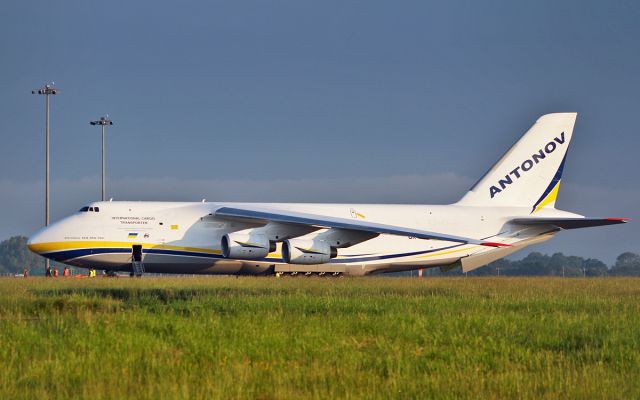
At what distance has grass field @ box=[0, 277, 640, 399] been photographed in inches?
415

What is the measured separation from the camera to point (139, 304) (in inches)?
824

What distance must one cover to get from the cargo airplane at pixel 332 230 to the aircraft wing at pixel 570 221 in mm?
48

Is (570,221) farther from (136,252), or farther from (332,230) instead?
(136,252)

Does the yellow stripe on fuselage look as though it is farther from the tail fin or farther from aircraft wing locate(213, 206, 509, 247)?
the tail fin

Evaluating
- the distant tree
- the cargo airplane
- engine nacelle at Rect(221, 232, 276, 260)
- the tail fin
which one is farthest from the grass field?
the distant tree

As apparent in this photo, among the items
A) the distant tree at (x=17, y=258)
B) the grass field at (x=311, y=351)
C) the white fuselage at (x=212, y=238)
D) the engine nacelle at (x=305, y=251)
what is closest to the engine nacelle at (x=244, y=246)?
the engine nacelle at (x=305, y=251)

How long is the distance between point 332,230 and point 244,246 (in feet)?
13.0

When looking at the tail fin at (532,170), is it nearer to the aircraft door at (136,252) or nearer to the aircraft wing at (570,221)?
the aircraft wing at (570,221)

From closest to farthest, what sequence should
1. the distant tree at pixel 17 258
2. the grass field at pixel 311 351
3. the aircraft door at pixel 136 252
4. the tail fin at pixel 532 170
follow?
the grass field at pixel 311 351 → the aircraft door at pixel 136 252 → the tail fin at pixel 532 170 → the distant tree at pixel 17 258

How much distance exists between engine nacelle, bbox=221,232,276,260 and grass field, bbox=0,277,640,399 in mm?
13350

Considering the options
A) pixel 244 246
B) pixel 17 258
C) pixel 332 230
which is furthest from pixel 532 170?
pixel 17 258

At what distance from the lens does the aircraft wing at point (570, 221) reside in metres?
36.5

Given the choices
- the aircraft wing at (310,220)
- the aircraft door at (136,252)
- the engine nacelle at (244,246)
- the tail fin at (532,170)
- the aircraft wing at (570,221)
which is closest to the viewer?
the aircraft wing at (310,220)

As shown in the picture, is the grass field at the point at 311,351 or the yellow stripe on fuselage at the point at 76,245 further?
the yellow stripe on fuselage at the point at 76,245
